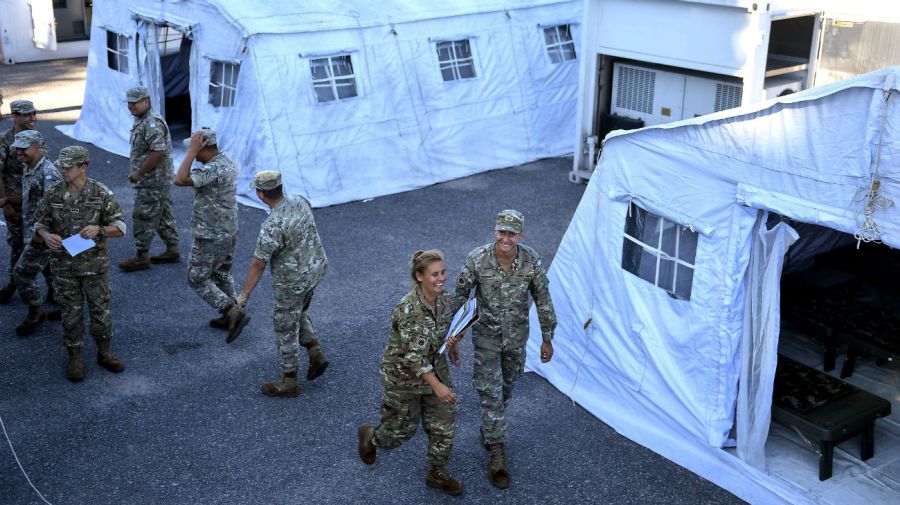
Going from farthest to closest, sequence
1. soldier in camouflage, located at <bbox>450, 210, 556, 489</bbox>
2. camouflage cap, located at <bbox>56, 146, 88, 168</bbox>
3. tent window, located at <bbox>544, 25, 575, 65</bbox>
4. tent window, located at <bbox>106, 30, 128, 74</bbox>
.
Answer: tent window, located at <bbox>544, 25, 575, 65</bbox>
tent window, located at <bbox>106, 30, 128, 74</bbox>
camouflage cap, located at <bbox>56, 146, 88, 168</bbox>
soldier in camouflage, located at <bbox>450, 210, 556, 489</bbox>

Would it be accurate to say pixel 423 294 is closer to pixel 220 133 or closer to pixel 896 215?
pixel 896 215

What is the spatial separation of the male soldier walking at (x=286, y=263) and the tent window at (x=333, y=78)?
5.59 meters

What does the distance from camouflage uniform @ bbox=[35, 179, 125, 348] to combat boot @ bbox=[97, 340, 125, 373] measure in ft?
0.96

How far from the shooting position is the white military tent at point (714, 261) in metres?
5.39

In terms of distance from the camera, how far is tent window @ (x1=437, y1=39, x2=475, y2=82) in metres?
13.4

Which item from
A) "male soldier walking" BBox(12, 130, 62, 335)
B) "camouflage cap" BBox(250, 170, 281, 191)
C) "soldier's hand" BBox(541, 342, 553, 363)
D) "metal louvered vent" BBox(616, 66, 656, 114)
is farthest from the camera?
"metal louvered vent" BBox(616, 66, 656, 114)

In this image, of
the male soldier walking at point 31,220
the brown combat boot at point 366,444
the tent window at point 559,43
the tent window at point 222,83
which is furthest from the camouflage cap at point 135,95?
the tent window at point 559,43

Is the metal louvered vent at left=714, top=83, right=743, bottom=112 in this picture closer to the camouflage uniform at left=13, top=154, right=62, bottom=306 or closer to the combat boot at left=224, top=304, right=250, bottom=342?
the combat boot at left=224, top=304, right=250, bottom=342

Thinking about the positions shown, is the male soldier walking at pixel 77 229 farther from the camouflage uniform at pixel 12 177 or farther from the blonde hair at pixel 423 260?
the blonde hair at pixel 423 260

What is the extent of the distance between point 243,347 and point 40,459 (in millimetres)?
2025

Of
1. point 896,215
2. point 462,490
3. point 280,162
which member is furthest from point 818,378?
point 280,162

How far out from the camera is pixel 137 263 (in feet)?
31.8

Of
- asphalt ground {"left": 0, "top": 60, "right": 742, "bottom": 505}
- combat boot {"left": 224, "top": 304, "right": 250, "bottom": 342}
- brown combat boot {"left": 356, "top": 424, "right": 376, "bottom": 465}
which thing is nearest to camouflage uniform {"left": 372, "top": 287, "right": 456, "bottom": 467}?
brown combat boot {"left": 356, "top": 424, "right": 376, "bottom": 465}

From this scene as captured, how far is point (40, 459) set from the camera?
6449 mm
